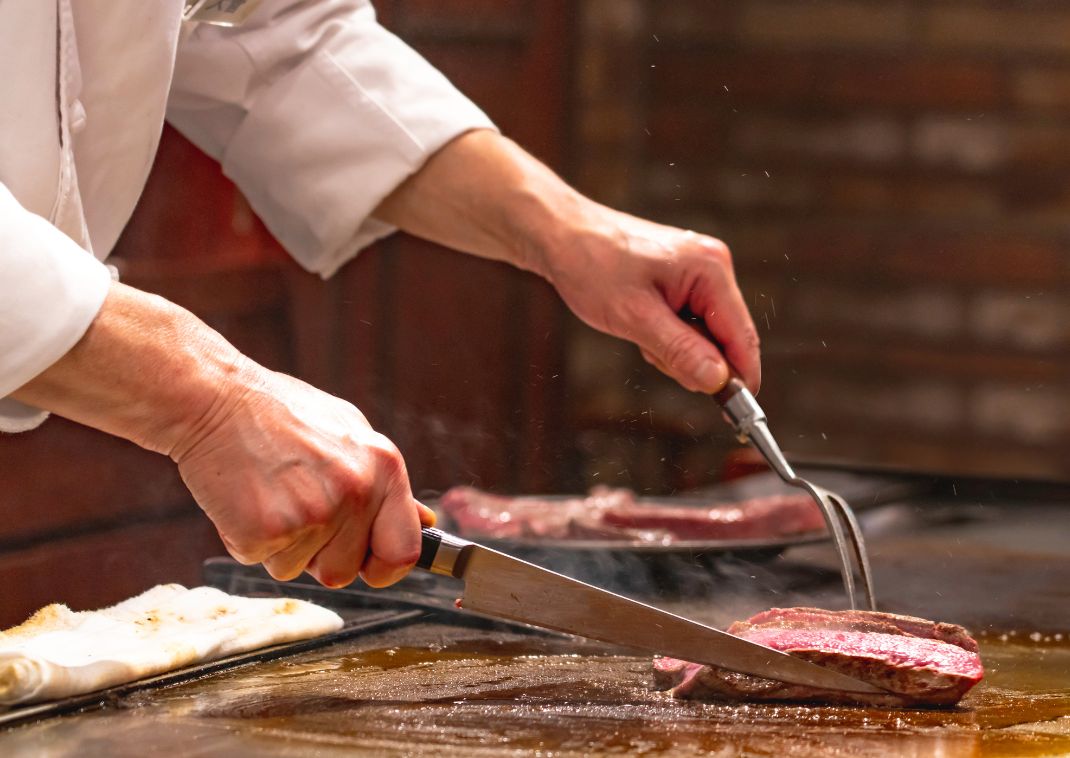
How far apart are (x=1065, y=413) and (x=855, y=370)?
2.77 feet

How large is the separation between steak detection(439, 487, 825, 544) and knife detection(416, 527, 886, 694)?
0.98 m

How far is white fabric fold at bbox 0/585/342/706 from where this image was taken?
4.82 ft

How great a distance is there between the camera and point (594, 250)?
226 cm

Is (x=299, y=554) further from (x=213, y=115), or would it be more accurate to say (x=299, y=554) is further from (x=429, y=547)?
(x=213, y=115)

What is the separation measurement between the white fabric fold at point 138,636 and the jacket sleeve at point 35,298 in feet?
1.13

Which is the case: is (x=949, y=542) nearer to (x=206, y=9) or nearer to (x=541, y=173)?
(x=541, y=173)

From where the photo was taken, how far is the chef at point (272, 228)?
145 centimetres

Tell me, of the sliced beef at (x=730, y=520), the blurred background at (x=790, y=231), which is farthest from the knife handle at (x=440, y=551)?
the blurred background at (x=790, y=231)

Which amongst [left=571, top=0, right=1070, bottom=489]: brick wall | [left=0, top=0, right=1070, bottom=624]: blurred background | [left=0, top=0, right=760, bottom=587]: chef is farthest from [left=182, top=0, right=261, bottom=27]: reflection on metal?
[left=571, top=0, right=1070, bottom=489]: brick wall

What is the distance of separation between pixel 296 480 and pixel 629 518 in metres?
1.45

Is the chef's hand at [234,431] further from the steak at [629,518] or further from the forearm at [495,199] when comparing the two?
the steak at [629,518]

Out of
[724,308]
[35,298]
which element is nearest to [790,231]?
[724,308]

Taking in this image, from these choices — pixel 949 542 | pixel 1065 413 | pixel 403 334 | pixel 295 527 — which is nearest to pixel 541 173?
pixel 295 527

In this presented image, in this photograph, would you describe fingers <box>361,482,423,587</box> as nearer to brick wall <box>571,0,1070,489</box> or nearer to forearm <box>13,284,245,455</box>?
forearm <box>13,284,245,455</box>
